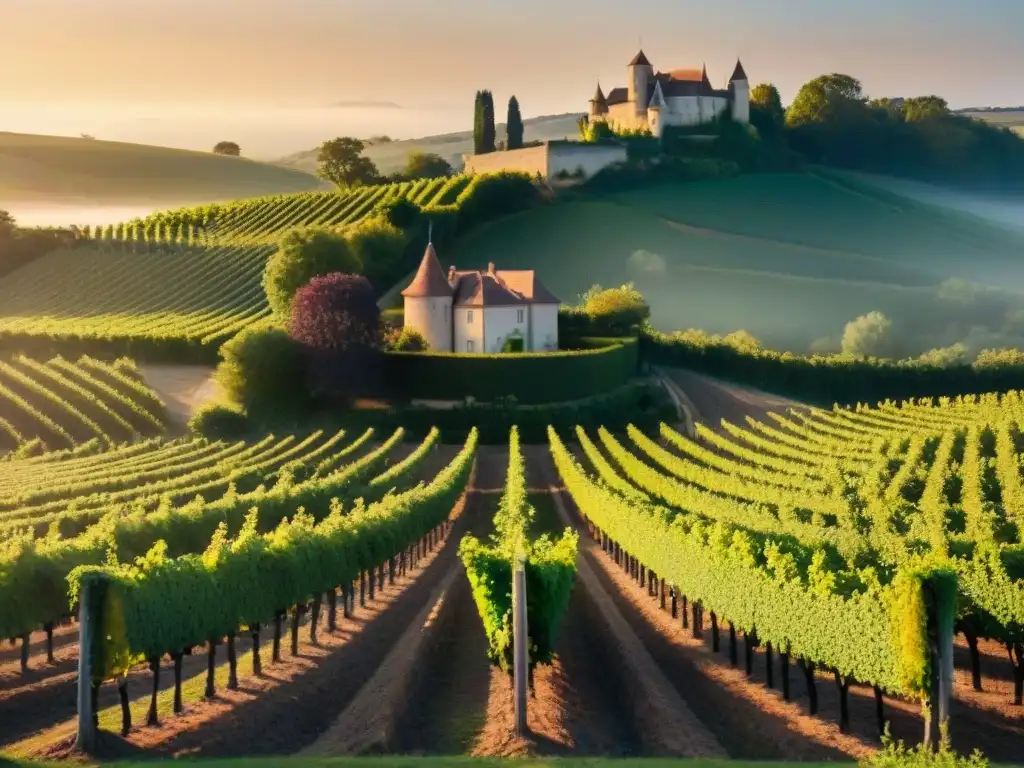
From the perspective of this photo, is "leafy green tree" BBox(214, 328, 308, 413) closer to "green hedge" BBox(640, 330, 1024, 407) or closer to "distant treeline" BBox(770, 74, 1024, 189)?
"green hedge" BBox(640, 330, 1024, 407)

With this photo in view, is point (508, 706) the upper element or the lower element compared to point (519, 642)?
lower

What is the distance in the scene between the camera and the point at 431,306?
67.4 metres

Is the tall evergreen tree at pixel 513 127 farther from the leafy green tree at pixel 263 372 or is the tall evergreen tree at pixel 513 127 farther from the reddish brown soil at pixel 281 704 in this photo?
the reddish brown soil at pixel 281 704

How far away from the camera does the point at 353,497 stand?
128ft

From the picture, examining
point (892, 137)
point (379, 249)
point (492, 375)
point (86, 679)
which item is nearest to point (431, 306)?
point (492, 375)

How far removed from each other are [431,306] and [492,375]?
643 cm

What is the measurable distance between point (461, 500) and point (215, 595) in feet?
93.5

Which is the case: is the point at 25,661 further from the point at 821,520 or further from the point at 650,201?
the point at 650,201

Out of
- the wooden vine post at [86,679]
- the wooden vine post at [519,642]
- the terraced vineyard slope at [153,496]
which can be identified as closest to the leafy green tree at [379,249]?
the terraced vineyard slope at [153,496]

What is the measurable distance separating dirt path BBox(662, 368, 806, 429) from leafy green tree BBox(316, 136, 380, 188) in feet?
176

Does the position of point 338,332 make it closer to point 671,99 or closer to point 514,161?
point 514,161

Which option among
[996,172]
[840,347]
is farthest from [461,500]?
[996,172]

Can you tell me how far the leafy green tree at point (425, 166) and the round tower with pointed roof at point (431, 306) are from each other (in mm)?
54688

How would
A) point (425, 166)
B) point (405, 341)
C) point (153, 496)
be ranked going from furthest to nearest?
point (425, 166) → point (405, 341) → point (153, 496)
